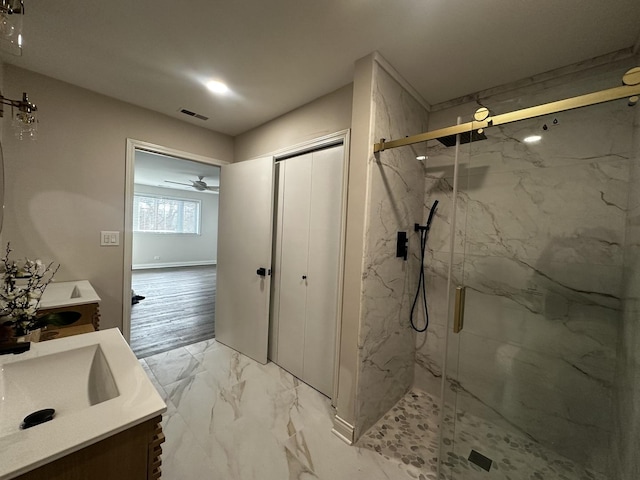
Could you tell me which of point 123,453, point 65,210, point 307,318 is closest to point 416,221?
point 307,318

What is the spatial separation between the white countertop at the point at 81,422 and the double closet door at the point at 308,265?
51.0 inches

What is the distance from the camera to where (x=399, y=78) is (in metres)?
1.73

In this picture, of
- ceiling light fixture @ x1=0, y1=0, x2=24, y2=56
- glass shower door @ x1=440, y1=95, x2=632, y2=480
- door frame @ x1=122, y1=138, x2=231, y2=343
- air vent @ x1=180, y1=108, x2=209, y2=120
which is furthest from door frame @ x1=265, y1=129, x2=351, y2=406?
door frame @ x1=122, y1=138, x2=231, y2=343

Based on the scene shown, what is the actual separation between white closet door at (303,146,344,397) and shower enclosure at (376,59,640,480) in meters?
0.81

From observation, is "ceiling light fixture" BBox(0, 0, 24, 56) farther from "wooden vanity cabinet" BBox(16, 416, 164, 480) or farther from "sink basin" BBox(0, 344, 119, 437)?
"wooden vanity cabinet" BBox(16, 416, 164, 480)

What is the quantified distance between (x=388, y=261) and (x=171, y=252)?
7493 millimetres

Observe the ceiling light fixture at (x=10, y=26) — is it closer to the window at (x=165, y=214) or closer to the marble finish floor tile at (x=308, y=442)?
the marble finish floor tile at (x=308, y=442)

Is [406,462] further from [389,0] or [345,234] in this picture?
[389,0]

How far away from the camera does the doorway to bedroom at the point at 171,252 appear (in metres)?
3.10

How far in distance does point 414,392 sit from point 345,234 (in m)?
1.53

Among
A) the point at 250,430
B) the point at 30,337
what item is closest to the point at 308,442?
the point at 250,430

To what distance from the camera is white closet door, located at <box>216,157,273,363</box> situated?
239 cm

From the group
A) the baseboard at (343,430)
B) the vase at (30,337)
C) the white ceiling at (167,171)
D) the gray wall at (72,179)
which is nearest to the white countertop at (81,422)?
the vase at (30,337)

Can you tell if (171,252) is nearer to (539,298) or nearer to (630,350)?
(539,298)
